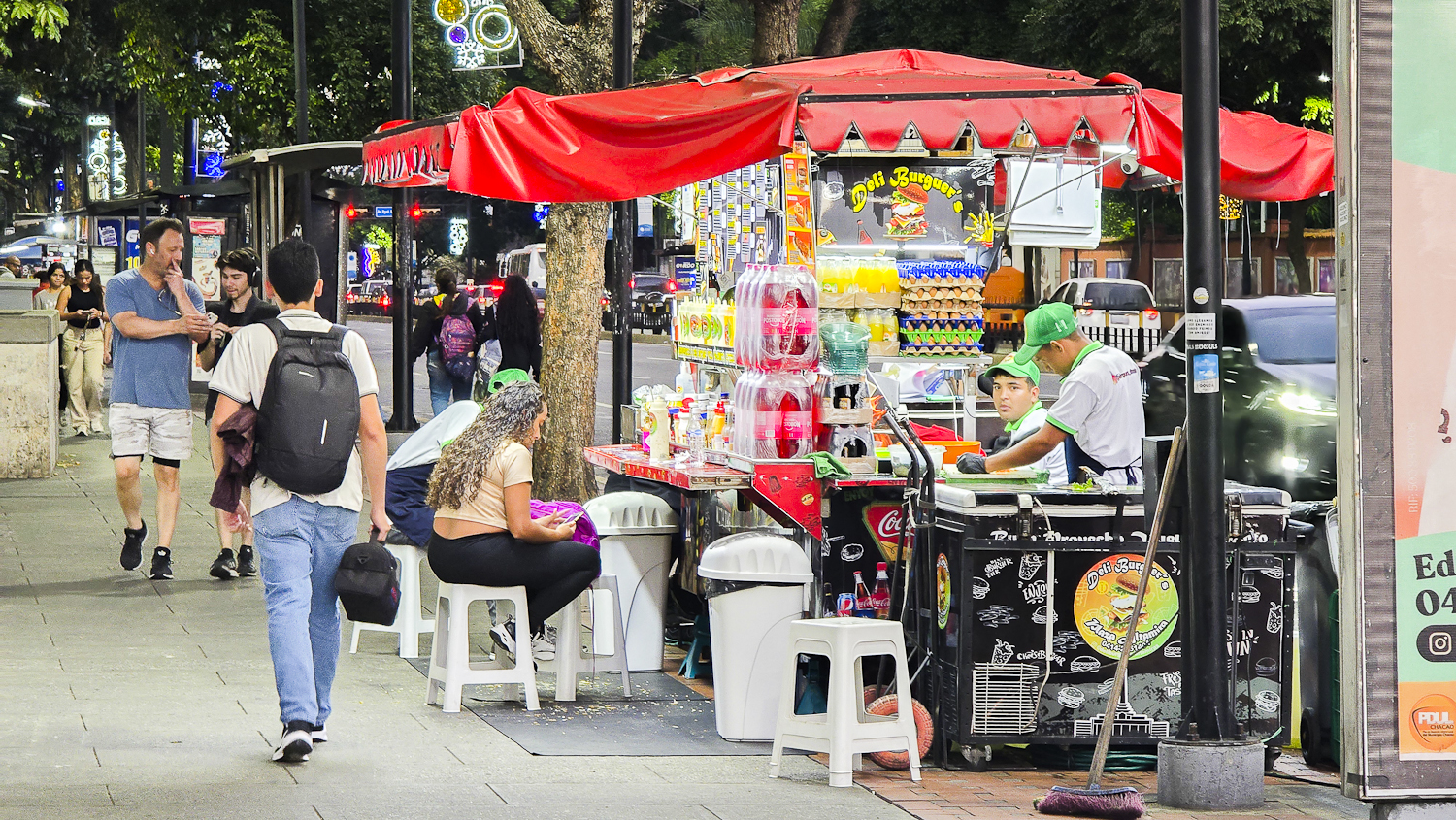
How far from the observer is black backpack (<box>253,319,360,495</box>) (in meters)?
5.95

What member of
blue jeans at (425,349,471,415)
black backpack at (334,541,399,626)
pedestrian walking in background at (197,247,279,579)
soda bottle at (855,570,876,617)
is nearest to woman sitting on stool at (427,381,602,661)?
black backpack at (334,541,399,626)

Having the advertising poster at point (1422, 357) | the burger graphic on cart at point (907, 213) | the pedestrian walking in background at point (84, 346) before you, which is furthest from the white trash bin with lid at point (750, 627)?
the pedestrian walking in background at point (84, 346)

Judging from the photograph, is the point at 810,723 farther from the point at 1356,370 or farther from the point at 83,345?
the point at 83,345

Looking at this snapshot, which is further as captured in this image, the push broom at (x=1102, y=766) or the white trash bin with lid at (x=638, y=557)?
the white trash bin with lid at (x=638, y=557)

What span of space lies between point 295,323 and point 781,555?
2.10 metres

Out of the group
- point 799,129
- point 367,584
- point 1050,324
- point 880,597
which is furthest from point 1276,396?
point 367,584

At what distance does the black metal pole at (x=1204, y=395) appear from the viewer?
5.73 meters

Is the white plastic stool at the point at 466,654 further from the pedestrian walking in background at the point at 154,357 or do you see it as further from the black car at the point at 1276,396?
the black car at the point at 1276,396

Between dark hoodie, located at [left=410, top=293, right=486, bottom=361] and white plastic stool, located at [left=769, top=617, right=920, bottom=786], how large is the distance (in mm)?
11144

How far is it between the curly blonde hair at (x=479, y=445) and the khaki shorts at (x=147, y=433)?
3182mm

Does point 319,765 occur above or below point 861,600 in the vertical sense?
below

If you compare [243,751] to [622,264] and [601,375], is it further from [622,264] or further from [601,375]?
[601,375]

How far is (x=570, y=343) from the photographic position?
12.3m

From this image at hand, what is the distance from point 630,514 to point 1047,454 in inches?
78.7
